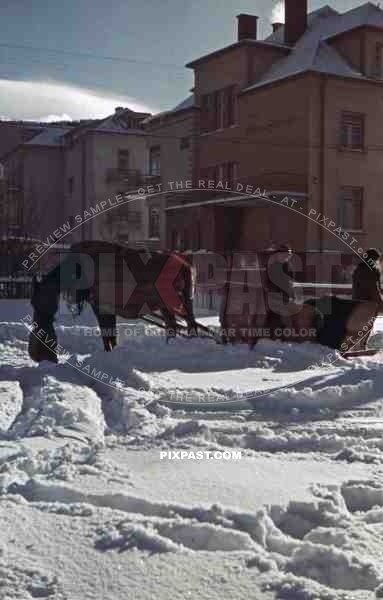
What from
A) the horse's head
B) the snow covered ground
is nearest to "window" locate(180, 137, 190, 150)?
the horse's head

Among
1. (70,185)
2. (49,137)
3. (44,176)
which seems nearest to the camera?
(70,185)

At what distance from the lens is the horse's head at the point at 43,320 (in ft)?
33.0

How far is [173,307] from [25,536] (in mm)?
7275

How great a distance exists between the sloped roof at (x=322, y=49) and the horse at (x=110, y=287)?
1728 cm

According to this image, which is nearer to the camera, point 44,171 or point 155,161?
point 155,161

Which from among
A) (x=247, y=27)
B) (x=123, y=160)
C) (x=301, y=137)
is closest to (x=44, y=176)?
(x=123, y=160)

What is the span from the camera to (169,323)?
11281mm

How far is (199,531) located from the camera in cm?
398

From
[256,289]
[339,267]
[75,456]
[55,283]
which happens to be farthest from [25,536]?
[339,267]

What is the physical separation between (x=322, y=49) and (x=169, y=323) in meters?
19.6

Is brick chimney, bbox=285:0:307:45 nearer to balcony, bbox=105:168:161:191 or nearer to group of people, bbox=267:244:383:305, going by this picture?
balcony, bbox=105:168:161:191

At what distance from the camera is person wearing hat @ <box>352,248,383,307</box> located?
11211 mm

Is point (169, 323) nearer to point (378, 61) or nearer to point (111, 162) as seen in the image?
point (378, 61)

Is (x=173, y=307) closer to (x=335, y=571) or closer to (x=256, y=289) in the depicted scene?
(x=256, y=289)
